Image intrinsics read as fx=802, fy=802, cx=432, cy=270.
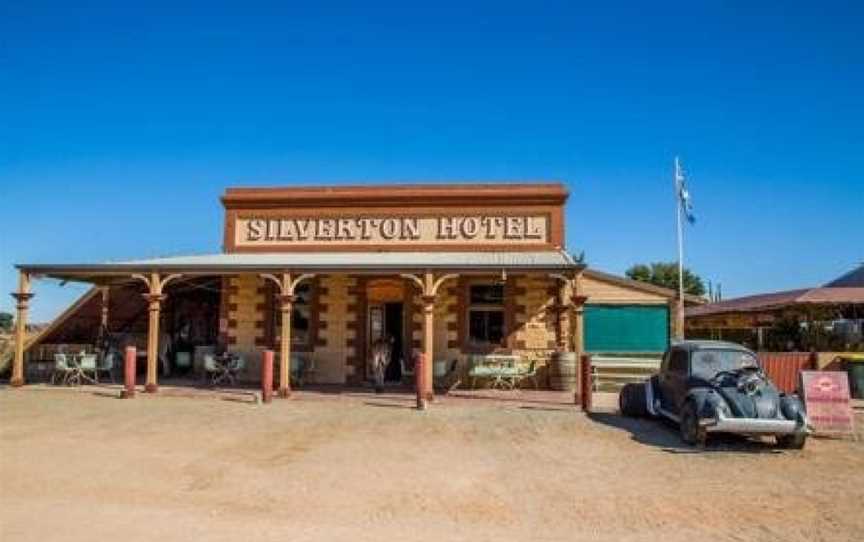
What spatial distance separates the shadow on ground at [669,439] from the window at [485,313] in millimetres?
5513

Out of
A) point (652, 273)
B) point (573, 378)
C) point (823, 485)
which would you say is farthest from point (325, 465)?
point (652, 273)

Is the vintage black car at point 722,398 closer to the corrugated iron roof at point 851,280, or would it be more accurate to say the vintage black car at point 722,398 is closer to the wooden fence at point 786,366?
the wooden fence at point 786,366

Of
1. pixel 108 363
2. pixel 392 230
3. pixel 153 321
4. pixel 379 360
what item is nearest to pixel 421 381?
pixel 379 360

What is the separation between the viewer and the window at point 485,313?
19.4 meters

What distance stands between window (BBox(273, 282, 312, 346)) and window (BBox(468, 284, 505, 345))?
4.02m

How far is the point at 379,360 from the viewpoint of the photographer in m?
18.1

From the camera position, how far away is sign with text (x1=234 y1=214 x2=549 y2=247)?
20.4m

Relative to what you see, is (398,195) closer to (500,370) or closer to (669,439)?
(500,370)

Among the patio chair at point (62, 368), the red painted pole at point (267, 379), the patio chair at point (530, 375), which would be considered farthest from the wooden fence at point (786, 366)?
the patio chair at point (62, 368)

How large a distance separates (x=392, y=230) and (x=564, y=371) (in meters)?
5.84

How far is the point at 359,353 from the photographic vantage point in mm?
19750

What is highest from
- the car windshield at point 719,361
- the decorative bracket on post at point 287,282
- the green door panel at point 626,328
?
the decorative bracket on post at point 287,282

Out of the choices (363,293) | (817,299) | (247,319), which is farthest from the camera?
(817,299)

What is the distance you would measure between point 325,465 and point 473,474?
1.83 m
